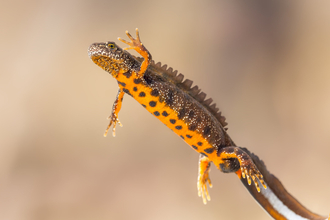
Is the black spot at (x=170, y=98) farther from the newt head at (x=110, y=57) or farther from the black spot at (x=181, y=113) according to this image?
the newt head at (x=110, y=57)

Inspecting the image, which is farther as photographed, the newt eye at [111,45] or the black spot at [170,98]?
the black spot at [170,98]

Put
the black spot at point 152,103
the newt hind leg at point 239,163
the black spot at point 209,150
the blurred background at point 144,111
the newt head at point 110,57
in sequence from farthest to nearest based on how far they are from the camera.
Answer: the blurred background at point 144,111 < the black spot at point 209,150 < the newt hind leg at point 239,163 < the black spot at point 152,103 < the newt head at point 110,57

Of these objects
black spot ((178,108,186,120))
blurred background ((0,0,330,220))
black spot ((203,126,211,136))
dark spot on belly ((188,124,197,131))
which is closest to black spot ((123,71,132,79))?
black spot ((178,108,186,120))

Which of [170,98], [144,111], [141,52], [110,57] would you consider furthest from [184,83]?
[144,111]

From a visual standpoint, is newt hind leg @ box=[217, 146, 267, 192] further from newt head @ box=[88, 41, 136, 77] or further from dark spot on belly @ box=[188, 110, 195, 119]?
newt head @ box=[88, 41, 136, 77]

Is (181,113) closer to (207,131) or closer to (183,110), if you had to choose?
(183,110)

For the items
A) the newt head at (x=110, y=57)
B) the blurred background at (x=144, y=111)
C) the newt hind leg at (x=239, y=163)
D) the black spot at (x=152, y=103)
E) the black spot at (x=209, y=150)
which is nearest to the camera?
the newt head at (x=110, y=57)

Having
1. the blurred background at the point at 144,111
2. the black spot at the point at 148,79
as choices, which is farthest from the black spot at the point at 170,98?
the blurred background at the point at 144,111

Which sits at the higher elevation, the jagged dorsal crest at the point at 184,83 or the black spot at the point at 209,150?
the jagged dorsal crest at the point at 184,83
